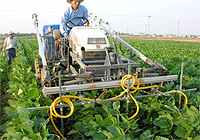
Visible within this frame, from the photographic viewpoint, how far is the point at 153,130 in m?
3.35

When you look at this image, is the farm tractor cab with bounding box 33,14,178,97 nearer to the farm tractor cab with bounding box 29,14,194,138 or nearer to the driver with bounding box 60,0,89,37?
the farm tractor cab with bounding box 29,14,194,138

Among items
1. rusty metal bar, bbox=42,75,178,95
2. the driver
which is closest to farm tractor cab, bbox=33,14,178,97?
rusty metal bar, bbox=42,75,178,95

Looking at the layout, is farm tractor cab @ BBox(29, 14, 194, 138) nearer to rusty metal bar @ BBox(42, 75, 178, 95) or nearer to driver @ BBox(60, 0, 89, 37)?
rusty metal bar @ BBox(42, 75, 178, 95)

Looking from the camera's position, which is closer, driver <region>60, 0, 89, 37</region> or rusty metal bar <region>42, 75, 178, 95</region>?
rusty metal bar <region>42, 75, 178, 95</region>

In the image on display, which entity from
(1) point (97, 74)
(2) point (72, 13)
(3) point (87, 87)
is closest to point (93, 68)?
(3) point (87, 87)

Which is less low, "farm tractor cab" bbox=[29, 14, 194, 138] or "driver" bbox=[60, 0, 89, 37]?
"driver" bbox=[60, 0, 89, 37]

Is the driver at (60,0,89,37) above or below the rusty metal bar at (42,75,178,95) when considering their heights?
above

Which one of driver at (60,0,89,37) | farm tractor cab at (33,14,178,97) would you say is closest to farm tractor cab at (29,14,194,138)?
farm tractor cab at (33,14,178,97)

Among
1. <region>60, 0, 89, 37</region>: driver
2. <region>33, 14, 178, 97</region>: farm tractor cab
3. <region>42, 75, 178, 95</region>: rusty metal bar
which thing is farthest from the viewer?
<region>60, 0, 89, 37</region>: driver

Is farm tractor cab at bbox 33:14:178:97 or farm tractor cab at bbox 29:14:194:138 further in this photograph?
farm tractor cab at bbox 33:14:178:97

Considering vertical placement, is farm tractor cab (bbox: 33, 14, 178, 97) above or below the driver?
below

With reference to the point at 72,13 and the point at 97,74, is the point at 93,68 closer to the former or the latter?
the point at 97,74

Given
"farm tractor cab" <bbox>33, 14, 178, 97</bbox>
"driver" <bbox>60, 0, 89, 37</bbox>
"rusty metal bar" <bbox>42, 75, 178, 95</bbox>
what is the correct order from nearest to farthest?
"rusty metal bar" <bbox>42, 75, 178, 95</bbox>, "farm tractor cab" <bbox>33, 14, 178, 97</bbox>, "driver" <bbox>60, 0, 89, 37</bbox>

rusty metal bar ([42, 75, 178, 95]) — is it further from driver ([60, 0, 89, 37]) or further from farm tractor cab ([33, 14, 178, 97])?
driver ([60, 0, 89, 37])
